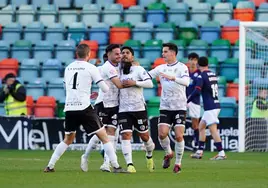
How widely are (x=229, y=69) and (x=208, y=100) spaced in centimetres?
556

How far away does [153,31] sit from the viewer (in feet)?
87.8

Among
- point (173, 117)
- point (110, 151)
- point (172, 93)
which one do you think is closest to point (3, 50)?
point (172, 93)

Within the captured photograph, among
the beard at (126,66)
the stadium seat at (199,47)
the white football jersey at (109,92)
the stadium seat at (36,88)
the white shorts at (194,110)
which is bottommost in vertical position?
the white shorts at (194,110)

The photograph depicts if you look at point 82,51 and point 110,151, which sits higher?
point 82,51

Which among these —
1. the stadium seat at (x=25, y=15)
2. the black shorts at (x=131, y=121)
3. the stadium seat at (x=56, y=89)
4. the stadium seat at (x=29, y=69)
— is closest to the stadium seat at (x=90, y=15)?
the stadium seat at (x=25, y=15)

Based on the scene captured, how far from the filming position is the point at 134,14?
27547 mm

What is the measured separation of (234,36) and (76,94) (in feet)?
43.5

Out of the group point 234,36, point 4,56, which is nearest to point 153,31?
point 234,36

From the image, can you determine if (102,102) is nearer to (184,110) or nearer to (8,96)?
(184,110)

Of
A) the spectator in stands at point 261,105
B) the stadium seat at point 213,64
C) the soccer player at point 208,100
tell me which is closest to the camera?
the soccer player at point 208,100

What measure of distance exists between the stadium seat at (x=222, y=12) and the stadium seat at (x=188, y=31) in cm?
79

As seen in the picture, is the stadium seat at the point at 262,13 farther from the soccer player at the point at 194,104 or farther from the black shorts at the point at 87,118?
the black shorts at the point at 87,118

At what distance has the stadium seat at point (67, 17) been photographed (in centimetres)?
2814

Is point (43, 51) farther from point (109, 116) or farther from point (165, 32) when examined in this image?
point (109, 116)
